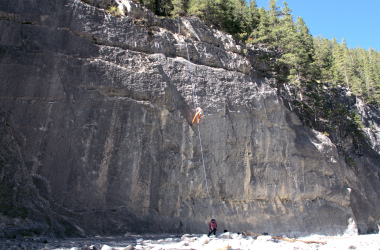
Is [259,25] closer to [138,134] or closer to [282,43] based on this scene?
[282,43]

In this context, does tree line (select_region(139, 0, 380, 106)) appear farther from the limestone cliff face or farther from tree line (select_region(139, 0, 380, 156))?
the limestone cliff face

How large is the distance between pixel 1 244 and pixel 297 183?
53.8ft

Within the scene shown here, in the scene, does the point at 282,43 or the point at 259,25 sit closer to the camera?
the point at 282,43

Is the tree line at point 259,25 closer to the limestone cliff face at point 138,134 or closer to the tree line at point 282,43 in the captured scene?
the tree line at point 282,43

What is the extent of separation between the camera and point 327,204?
21.3m

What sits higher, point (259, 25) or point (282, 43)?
point (259, 25)

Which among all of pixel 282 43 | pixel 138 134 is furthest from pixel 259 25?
pixel 138 134

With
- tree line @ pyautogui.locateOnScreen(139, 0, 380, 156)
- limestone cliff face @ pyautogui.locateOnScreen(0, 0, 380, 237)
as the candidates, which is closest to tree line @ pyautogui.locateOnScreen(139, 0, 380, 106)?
tree line @ pyautogui.locateOnScreen(139, 0, 380, 156)

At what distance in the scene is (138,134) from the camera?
15.0 metres

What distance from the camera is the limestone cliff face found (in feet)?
42.6

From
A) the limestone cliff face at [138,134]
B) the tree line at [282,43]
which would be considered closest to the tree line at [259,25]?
the tree line at [282,43]

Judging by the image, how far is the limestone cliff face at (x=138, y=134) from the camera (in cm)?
1299

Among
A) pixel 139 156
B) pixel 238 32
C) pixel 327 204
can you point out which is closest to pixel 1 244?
pixel 139 156

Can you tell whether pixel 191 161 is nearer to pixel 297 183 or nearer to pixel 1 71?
pixel 297 183
